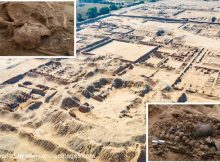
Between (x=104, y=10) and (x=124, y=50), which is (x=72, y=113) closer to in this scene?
(x=124, y=50)

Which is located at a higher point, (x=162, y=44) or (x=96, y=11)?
(x=96, y=11)

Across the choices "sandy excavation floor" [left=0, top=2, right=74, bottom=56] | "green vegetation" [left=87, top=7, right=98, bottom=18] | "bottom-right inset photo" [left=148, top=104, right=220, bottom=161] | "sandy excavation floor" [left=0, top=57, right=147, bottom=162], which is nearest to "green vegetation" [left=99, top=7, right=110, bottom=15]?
"green vegetation" [left=87, top=7, right=98, bottom=18]

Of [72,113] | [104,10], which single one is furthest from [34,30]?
[104,10]

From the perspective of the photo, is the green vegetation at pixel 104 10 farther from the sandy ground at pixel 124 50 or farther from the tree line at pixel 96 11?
the sandy ground at pixel 124 50

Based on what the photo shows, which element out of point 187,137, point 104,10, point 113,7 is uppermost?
point 187,137

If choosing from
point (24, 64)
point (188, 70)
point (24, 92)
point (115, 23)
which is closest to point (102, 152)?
point (24, 92)
